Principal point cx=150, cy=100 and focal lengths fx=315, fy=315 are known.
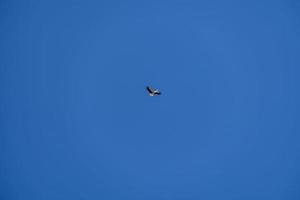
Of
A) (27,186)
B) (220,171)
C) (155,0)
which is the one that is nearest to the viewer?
(27,186)

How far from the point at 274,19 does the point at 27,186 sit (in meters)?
19.1

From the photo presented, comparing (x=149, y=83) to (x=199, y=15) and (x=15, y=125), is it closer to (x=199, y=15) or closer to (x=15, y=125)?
(x=199, y=15)

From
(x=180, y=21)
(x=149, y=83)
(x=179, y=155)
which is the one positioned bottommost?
(x=179, y=155)

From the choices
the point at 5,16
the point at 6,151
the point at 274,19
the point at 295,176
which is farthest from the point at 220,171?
the point at 5,16

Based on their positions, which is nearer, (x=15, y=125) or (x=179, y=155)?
(x=15, y=125)

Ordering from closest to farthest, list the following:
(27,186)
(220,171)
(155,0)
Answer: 1. (27,186)
2. (220,171)
3. (155,0)

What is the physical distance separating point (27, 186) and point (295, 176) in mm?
16557

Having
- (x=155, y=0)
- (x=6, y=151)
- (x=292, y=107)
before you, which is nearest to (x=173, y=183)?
(x=292, y=107)

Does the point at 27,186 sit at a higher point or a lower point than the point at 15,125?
lower

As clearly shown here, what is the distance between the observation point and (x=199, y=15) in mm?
22766

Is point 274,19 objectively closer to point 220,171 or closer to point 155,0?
point 155,0

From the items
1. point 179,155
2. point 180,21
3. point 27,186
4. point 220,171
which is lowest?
point 27,186

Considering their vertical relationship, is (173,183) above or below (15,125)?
below

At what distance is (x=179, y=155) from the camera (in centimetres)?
2259
